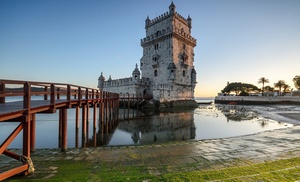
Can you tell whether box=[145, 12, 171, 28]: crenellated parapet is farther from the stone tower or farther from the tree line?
the tree line

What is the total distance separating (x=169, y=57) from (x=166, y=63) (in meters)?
1.75

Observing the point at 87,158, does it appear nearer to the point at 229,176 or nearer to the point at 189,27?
the point at 229,176

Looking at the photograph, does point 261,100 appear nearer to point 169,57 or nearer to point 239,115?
point 239,115

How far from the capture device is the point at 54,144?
1205 cm

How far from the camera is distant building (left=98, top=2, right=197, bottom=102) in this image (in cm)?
3975

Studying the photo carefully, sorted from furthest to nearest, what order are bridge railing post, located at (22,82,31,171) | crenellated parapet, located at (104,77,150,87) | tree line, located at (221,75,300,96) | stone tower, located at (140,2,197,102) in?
tree line, located at (221,75,300,96), crenellated parapet, located at (104,77,150,87), stone tower, located at (140,2,197,102), bridge railing post, located at (22,82,31,171)

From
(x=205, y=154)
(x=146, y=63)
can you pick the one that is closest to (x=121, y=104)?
(x=146, y=63)

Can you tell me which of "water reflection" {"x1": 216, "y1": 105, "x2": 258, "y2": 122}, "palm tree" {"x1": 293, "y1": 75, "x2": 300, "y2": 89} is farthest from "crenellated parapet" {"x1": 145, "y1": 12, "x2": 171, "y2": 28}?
"palm tree" {"x1": 293, "y1": 75, "x2": 300, "y2": 89}

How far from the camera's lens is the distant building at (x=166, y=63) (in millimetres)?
39750

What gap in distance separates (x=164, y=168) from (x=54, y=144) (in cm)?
1040

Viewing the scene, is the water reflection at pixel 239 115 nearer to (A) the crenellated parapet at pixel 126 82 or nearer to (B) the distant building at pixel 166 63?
(B) the distant building at pixel 166 63

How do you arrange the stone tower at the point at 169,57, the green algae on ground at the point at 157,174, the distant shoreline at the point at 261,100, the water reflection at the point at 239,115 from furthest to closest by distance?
the distant shoreline at the point at 261,100, the stone tower at the point at 169,57, the water reflection at the point at 239,115, the green algae on ground at the point at 157,174

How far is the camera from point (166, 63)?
4103 cm

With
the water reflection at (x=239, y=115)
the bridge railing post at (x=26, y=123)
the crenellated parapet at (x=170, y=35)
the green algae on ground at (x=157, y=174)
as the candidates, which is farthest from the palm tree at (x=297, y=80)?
the bridge railing post at (x=26, y=123)
